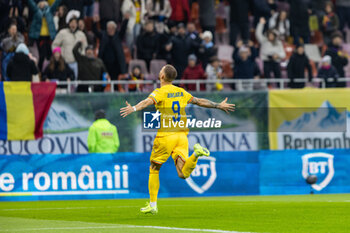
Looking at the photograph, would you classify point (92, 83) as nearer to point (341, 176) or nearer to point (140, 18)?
point (140, 18)

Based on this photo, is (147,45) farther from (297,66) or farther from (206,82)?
(297,66)

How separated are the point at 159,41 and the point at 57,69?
11.2 ft

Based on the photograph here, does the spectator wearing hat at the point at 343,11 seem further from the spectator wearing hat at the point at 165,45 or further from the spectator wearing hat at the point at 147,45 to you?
the spectator wearing hat at the point at 147,45

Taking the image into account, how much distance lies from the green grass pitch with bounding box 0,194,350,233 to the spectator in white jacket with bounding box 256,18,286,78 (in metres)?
8.22

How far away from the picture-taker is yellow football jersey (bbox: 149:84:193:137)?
44.1 feet

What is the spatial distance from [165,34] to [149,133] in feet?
11.5

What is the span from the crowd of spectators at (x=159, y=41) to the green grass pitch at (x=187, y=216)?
570 cm

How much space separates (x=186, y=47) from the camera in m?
Result: 24.9

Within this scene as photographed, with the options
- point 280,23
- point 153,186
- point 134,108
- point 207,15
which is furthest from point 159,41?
point 134,108

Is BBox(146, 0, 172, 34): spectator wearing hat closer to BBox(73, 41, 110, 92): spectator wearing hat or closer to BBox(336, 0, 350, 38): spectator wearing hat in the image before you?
BBox(73, 41, 110, 92): spectator wearing hat

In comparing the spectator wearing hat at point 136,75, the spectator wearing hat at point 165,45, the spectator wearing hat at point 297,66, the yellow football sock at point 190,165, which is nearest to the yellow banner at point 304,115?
the spectator wearing hat at point 297,66

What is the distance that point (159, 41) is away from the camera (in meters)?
25.1

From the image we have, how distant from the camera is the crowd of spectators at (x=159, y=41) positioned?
2322 centimetres

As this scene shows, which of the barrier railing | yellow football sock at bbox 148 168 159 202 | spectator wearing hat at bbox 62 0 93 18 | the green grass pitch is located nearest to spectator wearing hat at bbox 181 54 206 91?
the barrier railing
